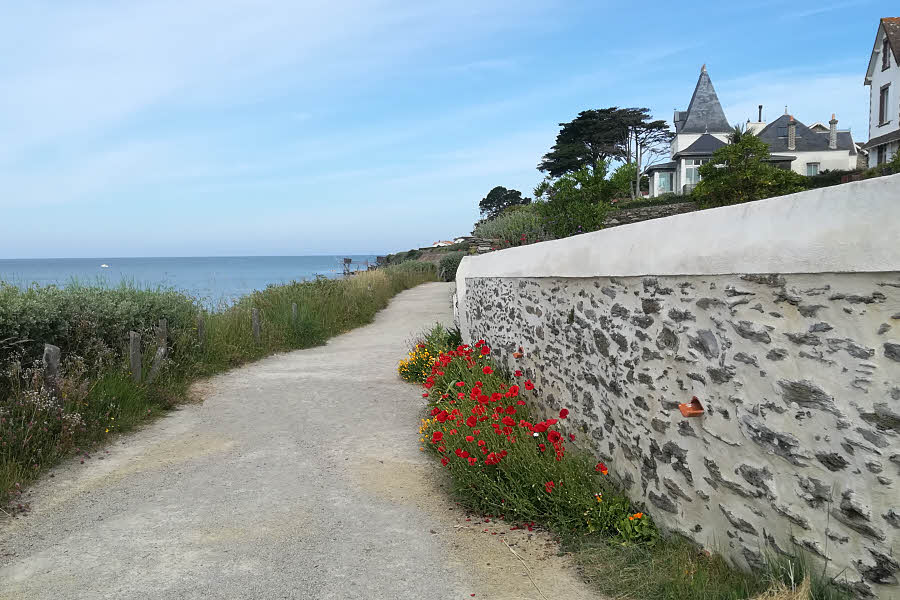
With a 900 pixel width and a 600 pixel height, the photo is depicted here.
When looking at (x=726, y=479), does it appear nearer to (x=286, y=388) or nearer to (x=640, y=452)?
(x=640, y=452)

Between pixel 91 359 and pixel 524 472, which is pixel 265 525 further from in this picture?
pixel 91 359

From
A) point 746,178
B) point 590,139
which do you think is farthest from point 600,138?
point 746,178

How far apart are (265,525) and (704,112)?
44.6 meters

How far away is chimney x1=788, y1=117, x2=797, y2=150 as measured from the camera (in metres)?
34.8

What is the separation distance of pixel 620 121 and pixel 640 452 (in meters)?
44.1

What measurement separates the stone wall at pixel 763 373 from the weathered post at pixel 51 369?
5.08 metres

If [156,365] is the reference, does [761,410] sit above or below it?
above

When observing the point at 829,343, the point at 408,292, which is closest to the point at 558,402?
the point at 829,343

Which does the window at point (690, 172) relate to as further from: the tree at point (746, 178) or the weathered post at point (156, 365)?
the weathered post at point (156, 365)

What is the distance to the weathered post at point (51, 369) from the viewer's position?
5863 mm

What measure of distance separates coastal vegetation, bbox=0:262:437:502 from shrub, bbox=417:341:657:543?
3.37 meters

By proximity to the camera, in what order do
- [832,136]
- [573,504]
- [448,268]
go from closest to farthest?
[573,504] < [448,268] < [832,136]

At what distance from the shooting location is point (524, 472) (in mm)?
4426

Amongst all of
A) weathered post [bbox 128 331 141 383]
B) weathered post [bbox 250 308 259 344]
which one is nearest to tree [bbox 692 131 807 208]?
weathered post [bbox 250 308 259 344]
